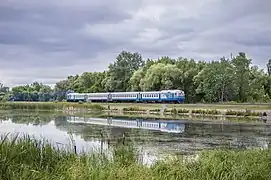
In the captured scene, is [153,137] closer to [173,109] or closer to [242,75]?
[173,109]

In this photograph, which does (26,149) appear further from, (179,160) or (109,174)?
(179,160)

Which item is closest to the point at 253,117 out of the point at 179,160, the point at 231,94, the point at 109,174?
the point at 231,94

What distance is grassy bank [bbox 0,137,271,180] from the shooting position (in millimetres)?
7258

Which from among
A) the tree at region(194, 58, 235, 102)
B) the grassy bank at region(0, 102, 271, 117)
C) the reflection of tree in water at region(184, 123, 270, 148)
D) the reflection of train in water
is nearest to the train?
the tree at region(194, 58, 235, 102)

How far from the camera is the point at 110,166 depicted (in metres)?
8.23

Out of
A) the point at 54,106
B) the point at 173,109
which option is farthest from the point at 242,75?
the point at 54,106

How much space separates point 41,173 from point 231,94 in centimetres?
5624

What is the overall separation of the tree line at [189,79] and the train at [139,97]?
13.5ft

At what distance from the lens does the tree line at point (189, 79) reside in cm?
6097

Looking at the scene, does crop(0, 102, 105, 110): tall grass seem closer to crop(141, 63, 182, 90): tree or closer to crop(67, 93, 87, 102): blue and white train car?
crop(141, 63, 182, 90): tree

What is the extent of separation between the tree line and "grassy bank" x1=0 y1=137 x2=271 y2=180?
50071 millimetres

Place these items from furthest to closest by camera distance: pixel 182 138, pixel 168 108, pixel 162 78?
pixel 162 78, pixel 168 108, pixel 182 138

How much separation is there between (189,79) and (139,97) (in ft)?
30.5

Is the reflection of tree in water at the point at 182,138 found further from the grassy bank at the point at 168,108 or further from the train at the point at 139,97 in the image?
the train at the point at 139,97
